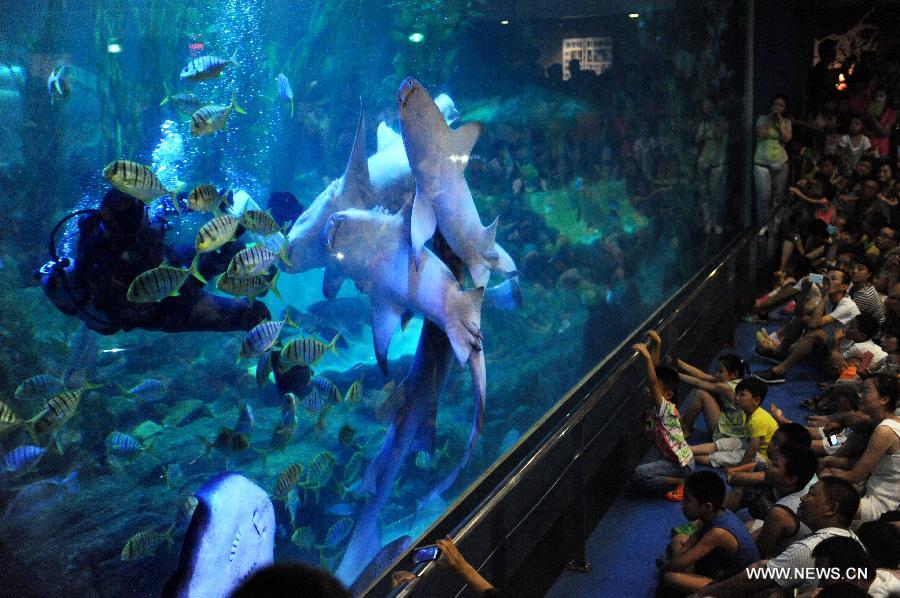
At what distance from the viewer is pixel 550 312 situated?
4.93 meters

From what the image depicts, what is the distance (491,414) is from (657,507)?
1793 millimetres

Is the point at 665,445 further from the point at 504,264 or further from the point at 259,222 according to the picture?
the point at 259,222

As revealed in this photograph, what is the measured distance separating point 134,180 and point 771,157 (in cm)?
1108

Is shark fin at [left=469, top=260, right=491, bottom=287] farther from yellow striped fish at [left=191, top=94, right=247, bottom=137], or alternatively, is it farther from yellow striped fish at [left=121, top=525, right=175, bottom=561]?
yellow striped fish at [left=121, top=525, right=175, bottom=561]

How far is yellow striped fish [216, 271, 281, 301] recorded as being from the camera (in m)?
2.39

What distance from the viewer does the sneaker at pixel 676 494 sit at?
5.30 m

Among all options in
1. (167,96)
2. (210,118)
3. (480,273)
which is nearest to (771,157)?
(480,273)

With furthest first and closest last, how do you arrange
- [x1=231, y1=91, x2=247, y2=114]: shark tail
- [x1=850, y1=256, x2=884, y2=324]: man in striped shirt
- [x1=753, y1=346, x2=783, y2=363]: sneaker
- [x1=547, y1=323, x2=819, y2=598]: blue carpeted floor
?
[x1=753, y1=346, x2=783, y2=363]: sneaker, [x1=850, y1=256, x2=884, y2=324]: man in striped shirt, [x1=547, y1=323, x2=819, y2=598]: blue carpeted floor, [x1=231, y1=91, x2=247, y2=114]: shark tail

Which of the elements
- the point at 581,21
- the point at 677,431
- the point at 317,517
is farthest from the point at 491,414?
the point at 581,21

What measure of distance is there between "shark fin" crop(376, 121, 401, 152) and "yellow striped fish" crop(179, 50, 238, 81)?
2.82 feet

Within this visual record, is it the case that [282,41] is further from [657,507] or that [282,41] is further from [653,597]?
[657,507]

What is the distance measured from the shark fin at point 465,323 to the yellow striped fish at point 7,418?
6.73ft

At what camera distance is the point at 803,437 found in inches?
162

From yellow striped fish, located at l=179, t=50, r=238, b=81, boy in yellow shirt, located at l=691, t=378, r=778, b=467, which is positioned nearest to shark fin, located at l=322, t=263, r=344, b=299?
yellow striped fish, located at l=179, t=50, r=238, b=81
